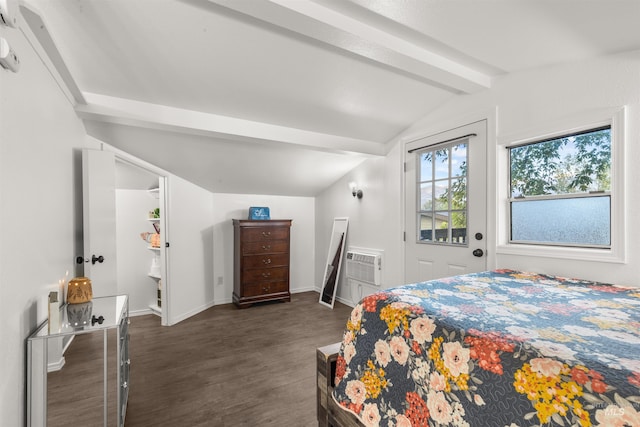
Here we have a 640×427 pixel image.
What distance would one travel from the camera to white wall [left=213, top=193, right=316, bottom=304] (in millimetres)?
4395

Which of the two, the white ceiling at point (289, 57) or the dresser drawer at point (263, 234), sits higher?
the white ceiling at point (289, 57)

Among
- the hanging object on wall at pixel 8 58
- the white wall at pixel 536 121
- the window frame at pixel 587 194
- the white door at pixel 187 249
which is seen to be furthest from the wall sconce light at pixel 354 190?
the hanging object on wall at pixel 8 58

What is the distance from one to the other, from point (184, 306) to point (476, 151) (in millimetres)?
3699

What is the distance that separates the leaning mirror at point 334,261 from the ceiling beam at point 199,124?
139 cm

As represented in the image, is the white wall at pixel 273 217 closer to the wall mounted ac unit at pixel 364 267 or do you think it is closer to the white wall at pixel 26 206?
the wall mounted ac unit at pixel 364 267

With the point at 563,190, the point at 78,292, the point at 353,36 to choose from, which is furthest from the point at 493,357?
the point at 78,292

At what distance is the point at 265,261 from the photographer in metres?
4.30

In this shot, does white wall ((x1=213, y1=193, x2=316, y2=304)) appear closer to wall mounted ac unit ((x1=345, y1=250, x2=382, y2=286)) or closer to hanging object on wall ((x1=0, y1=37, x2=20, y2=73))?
wall mounted ac unit ((x1=345, y1=250, x2=382, y2=286))

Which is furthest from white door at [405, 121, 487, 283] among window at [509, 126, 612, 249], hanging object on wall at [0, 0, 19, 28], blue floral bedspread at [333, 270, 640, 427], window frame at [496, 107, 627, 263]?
hanging object on wall at [0, 0, 19, 28]

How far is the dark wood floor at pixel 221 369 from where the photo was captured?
1825mm

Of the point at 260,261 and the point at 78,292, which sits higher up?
the point at 78,292

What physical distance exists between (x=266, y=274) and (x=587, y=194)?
361cm

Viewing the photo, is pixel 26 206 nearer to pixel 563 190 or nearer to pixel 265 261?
pixel 265 261

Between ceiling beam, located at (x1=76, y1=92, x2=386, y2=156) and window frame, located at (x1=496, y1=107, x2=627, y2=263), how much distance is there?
5.04ft
